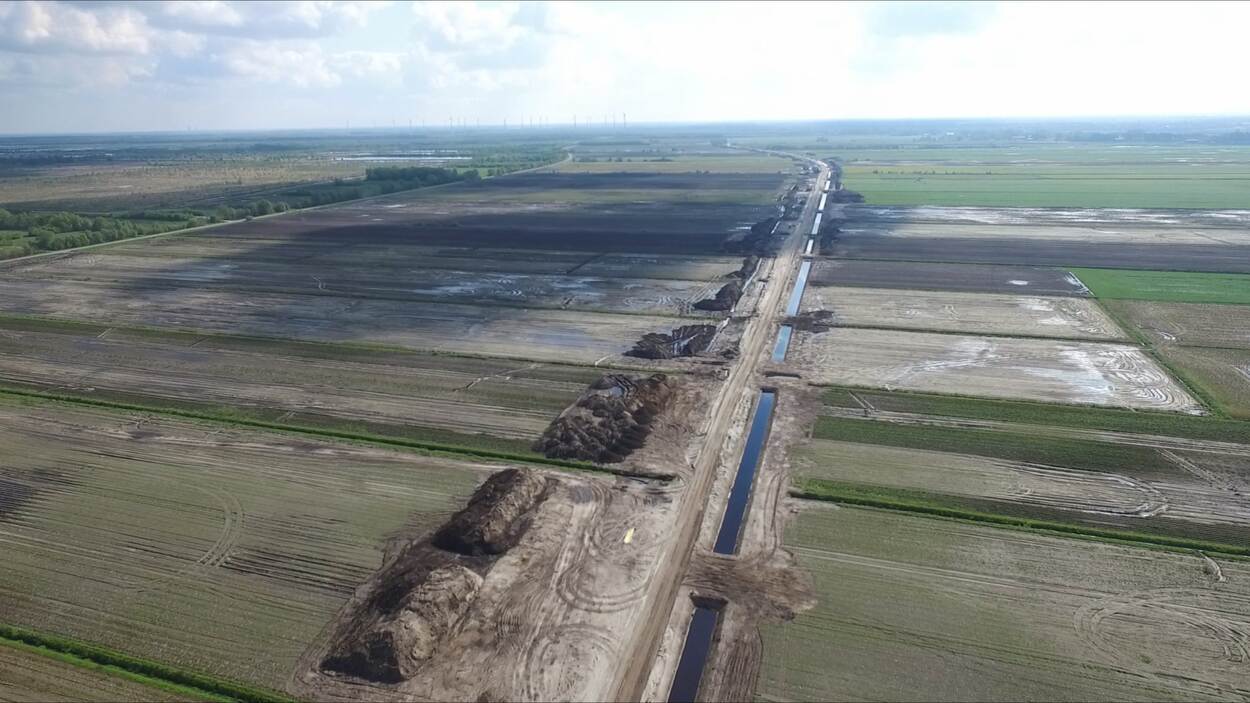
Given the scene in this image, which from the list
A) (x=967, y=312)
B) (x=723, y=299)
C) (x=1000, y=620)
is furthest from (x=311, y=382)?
(x=967, y=312)

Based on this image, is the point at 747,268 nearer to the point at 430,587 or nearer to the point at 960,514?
the point at 960,514

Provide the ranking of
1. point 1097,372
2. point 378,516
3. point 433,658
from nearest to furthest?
point 433,658 → point 378,516 → point 1097,372

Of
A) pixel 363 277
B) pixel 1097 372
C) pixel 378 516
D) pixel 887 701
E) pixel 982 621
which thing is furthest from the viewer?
pixel 363 277

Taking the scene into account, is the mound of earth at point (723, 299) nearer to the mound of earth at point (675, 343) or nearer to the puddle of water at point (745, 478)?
the mound of earth at point (675, 343)

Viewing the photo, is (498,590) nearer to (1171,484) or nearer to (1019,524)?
(1019,524)

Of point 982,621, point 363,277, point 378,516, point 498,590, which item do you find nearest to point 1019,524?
point 982,621

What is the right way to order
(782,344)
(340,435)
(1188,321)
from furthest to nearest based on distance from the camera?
(1188,321) → (782,344) → (340,435)

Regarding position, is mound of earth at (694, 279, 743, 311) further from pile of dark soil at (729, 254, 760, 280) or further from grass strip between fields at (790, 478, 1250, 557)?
grass strip between fields at (790, 478, 1250, 557)
